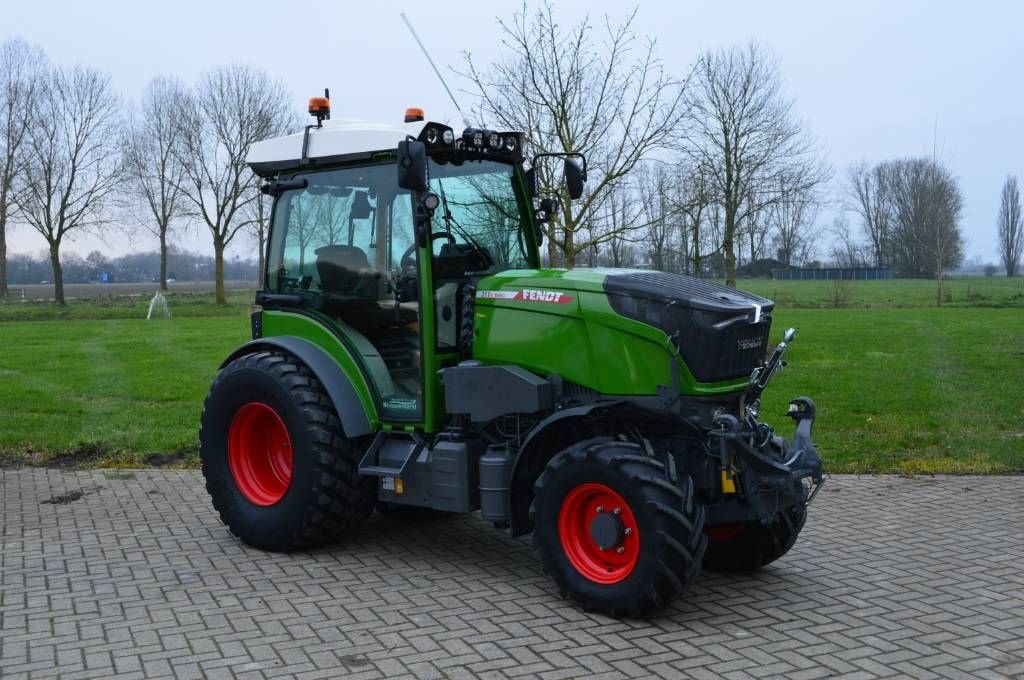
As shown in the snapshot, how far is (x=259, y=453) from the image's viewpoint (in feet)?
23.1

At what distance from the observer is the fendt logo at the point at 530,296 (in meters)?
5.66

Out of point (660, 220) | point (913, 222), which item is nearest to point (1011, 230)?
point (913, 222)

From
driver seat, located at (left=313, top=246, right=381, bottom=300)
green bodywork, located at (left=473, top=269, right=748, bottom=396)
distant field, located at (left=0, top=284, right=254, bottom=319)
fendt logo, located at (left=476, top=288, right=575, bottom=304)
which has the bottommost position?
distant field, located at (left=0, top=284, right=254, bottom=319)

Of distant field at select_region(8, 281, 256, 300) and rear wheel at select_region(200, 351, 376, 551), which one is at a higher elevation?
distant field at select_region(8, 281, 256, 300)

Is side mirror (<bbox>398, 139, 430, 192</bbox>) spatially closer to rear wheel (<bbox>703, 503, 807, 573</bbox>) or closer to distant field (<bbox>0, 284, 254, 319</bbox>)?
rear wheel (<bbox>703, 503, 807, 573</bbox>)

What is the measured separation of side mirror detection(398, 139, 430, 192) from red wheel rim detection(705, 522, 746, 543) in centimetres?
265

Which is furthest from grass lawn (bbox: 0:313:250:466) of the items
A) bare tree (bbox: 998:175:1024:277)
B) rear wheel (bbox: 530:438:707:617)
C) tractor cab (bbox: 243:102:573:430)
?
bare tree (bbox: 998:175:1024:277)

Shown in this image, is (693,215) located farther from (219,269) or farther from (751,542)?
(219,269)

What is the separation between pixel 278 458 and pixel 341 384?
972mm

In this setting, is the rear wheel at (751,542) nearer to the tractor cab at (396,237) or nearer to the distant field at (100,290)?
the tractor cab at (396,237)

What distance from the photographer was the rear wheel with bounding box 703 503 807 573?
5793mm

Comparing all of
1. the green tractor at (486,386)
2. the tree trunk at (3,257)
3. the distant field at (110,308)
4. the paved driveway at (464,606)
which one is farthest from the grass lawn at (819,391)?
the tree trunk at (3,257)

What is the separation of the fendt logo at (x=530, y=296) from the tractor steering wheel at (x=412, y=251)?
0.42 m

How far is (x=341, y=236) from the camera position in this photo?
664 cm
